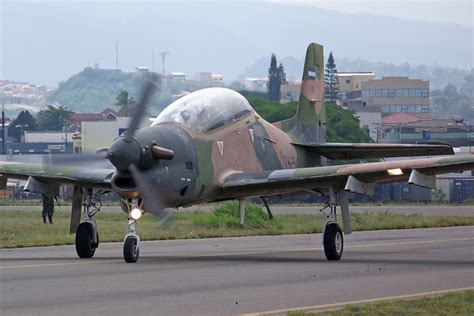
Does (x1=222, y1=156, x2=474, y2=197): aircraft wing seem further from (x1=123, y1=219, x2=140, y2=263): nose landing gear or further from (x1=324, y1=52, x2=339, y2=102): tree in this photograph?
(x1=324, y1=52, x2=339, y2=102): tree

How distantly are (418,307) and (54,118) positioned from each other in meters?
139

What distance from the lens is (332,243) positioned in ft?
79.8

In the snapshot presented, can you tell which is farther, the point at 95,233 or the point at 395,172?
the point at 95,233

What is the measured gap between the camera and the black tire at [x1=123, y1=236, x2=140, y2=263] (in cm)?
2270

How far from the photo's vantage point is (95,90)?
138 m

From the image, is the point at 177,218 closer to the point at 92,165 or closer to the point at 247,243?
the point at 247,243

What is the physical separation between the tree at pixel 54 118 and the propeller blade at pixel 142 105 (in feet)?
409

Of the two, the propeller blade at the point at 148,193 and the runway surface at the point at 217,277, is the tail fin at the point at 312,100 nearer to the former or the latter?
the runway surface at the point at 217,277

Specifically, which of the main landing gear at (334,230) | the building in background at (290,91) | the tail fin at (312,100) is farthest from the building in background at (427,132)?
the main landing gear at (334,230)

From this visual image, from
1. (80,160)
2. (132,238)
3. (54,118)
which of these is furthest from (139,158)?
(54,118)

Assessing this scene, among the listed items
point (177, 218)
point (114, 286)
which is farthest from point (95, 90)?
point (114, 286)

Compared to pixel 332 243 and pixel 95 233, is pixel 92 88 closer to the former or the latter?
pixel 95 233

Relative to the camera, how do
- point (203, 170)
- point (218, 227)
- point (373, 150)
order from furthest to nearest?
point (218, 227) → point (373, 150) → point (203, 170)

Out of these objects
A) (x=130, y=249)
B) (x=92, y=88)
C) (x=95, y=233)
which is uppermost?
(x=92, y=88)
